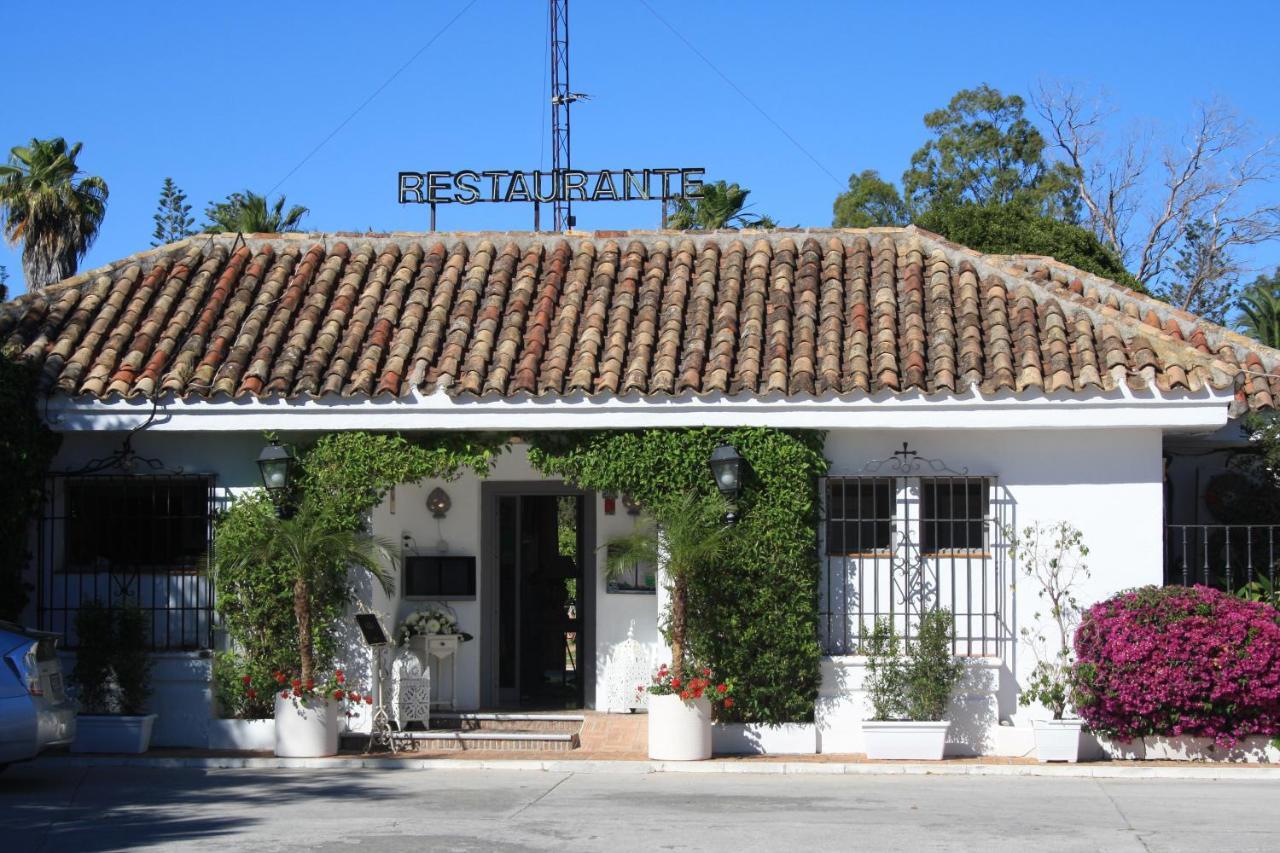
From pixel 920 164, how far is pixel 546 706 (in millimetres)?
30395

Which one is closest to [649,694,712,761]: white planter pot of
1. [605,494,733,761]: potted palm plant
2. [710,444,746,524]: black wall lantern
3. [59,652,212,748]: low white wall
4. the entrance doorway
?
[605,494,733,761]: potted palm plant

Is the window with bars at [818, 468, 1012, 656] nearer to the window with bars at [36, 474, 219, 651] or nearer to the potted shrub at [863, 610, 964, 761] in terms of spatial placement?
the potted shrub at [863, 610, 964, 761]

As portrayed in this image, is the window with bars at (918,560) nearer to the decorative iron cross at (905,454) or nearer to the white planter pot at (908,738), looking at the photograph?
the decorative iron cross at (905,454)

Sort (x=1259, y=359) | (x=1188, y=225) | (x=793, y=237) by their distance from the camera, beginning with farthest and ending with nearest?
(x=1188, y=225) < (x=793, y=237) < (x=1259, y=359)

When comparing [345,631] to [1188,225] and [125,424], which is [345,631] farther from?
[1188,225]

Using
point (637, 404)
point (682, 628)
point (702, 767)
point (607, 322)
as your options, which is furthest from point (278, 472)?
point (702, 767)

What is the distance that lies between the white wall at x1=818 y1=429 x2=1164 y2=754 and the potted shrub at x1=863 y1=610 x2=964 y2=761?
0.36 meters

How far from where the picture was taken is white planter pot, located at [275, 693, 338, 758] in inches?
548

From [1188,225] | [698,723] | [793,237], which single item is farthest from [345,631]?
[1188,225]

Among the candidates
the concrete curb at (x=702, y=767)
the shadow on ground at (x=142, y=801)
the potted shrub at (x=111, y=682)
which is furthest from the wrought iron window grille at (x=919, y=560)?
the potted shrub at (x=111, y=682)

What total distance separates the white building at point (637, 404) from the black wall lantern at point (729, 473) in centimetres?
38

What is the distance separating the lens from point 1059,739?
13422 millimetres

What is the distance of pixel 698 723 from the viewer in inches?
536

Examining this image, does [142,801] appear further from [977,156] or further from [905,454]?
[977,156]
